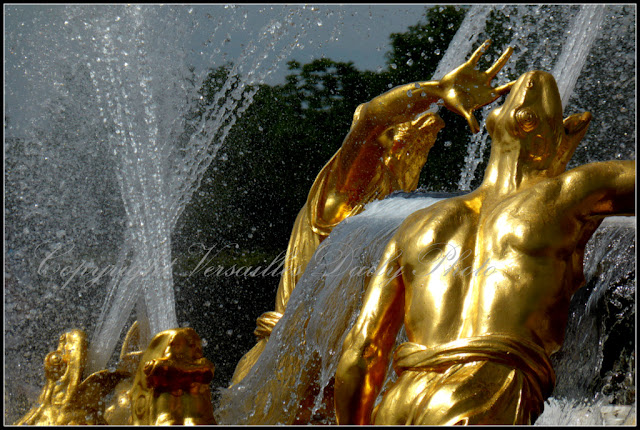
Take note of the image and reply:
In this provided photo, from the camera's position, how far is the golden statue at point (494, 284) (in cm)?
183

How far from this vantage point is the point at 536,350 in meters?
1.86

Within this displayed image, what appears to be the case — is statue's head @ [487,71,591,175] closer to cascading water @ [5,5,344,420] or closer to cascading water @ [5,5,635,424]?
cascading water @ [5,5,635,424]

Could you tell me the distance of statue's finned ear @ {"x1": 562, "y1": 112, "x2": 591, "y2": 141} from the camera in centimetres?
217

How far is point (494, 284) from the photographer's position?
1.92m

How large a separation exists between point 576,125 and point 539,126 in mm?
120

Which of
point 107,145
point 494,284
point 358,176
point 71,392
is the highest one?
point 107,145

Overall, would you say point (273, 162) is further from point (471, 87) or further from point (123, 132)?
point (471, 87)

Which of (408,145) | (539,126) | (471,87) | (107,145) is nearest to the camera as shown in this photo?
(539,126)

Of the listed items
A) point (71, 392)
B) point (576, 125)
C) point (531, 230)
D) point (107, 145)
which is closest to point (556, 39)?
point (576, 125)

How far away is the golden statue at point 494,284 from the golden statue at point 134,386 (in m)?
0.66

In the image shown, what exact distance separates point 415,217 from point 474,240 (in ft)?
0.71

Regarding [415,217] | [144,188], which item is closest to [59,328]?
[144,188]

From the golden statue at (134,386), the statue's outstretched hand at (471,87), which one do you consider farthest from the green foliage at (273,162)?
the statue's outstretched hand at (471,87)

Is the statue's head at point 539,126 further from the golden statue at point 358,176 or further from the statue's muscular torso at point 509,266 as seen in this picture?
the golden statue at point 358,176
